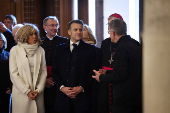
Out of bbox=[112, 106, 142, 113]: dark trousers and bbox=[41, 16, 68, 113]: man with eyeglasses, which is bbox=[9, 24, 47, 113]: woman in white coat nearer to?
bbox=[41, 16, 68, 113]: man with eyeglasses

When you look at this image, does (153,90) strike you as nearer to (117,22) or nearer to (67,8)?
(117,22)

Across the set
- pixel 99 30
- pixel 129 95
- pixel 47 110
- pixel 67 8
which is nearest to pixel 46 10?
pixel 67 8

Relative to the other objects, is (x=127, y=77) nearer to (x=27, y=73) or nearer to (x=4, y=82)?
(x=27, y=73)

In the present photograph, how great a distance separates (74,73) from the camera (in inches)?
133

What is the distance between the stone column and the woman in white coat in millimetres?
2663

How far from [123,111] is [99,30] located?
3566 mm

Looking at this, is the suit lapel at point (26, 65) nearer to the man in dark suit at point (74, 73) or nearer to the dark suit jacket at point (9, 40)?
the man in dark suit at point (74, 73)

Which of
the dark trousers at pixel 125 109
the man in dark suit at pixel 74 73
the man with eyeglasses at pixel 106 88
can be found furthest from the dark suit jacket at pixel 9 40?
the dark trousers at pixel 125 109

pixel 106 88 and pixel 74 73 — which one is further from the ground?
pixel 74 73

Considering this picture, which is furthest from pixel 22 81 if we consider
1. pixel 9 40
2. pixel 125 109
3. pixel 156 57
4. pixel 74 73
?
pixel 156 57

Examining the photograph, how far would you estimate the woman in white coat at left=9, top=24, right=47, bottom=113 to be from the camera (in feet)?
11.5

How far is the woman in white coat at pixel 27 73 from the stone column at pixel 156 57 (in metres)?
2.66

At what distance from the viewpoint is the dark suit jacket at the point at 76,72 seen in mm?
3363

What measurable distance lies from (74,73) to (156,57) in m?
2.47
